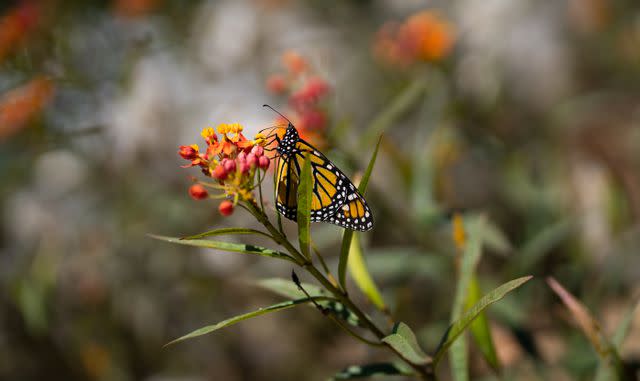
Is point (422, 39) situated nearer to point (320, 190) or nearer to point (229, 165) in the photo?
point (320, 190)

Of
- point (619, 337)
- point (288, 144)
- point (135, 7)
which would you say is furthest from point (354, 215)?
point (135, 7)

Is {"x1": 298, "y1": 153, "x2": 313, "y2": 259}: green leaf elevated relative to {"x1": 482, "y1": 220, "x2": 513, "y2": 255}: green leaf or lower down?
elevated

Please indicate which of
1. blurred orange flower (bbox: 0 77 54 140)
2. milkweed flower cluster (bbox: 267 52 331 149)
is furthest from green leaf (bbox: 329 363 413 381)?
blurred orange flower (bbox: 0 77 54 140)

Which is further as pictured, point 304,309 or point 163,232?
point 304,309

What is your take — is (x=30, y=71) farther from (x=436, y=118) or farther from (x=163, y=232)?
(x=436, y=118)

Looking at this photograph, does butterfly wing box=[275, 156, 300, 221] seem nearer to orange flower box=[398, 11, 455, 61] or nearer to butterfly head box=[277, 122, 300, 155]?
butterfly head box=[277, 122, 300, 155]

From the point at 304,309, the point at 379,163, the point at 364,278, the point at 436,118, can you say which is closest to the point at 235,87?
the point at 379,163

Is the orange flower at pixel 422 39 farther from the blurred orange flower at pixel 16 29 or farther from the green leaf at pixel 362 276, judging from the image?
the blurred orange flower at pixel 16 29
